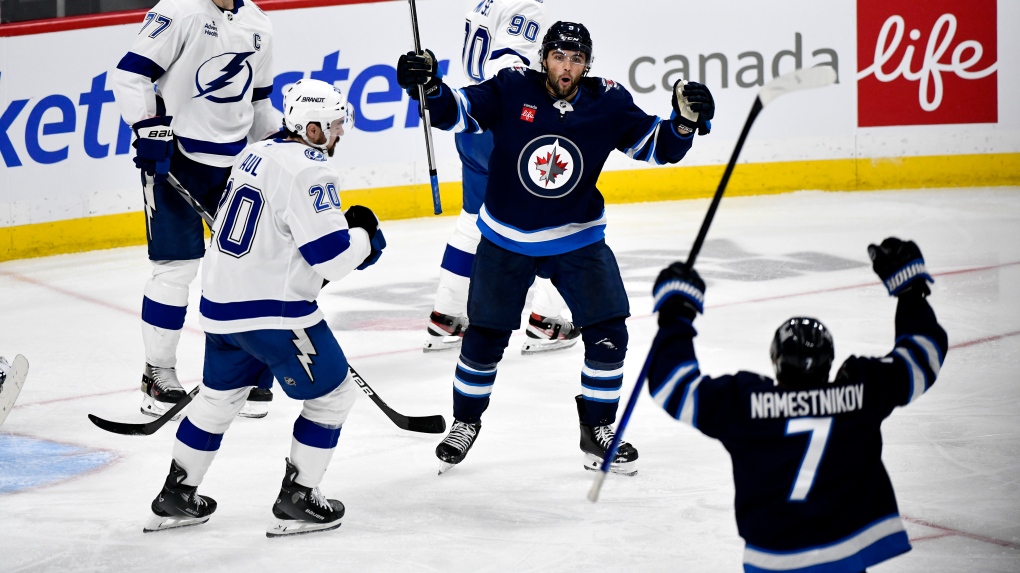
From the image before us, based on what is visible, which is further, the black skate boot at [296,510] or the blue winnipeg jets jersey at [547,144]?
the blue winnipeg jets jersey at [547,144]

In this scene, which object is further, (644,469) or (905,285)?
(644,469)

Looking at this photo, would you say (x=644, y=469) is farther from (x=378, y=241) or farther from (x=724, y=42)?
(x=724, y=42)

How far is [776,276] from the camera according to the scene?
5.88m

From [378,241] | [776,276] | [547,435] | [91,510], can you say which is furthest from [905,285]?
[776,276]

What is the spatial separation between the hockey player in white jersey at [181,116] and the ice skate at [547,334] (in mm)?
1120

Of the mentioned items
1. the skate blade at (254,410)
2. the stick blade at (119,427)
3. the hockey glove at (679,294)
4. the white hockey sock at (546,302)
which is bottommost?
the skate blade at (254,410)

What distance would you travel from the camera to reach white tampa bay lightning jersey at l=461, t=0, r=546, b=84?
4.85 metres

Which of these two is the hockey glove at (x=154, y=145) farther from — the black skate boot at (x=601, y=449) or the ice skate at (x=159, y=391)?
the black skate boot at (x=601, y=449)

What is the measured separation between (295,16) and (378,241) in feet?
14.6

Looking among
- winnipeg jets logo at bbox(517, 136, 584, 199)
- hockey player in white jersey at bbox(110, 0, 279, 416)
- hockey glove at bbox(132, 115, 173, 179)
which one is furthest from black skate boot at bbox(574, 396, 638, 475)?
hockey glove at bbox(132, 115, 173, 179)

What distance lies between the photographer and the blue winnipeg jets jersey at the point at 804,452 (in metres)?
1.95

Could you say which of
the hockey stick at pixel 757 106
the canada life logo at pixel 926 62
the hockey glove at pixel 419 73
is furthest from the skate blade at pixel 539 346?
the canada life logo at pixel 926 62

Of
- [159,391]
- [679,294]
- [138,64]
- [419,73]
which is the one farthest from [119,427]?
[679,294]

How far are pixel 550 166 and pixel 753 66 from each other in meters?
4.56
